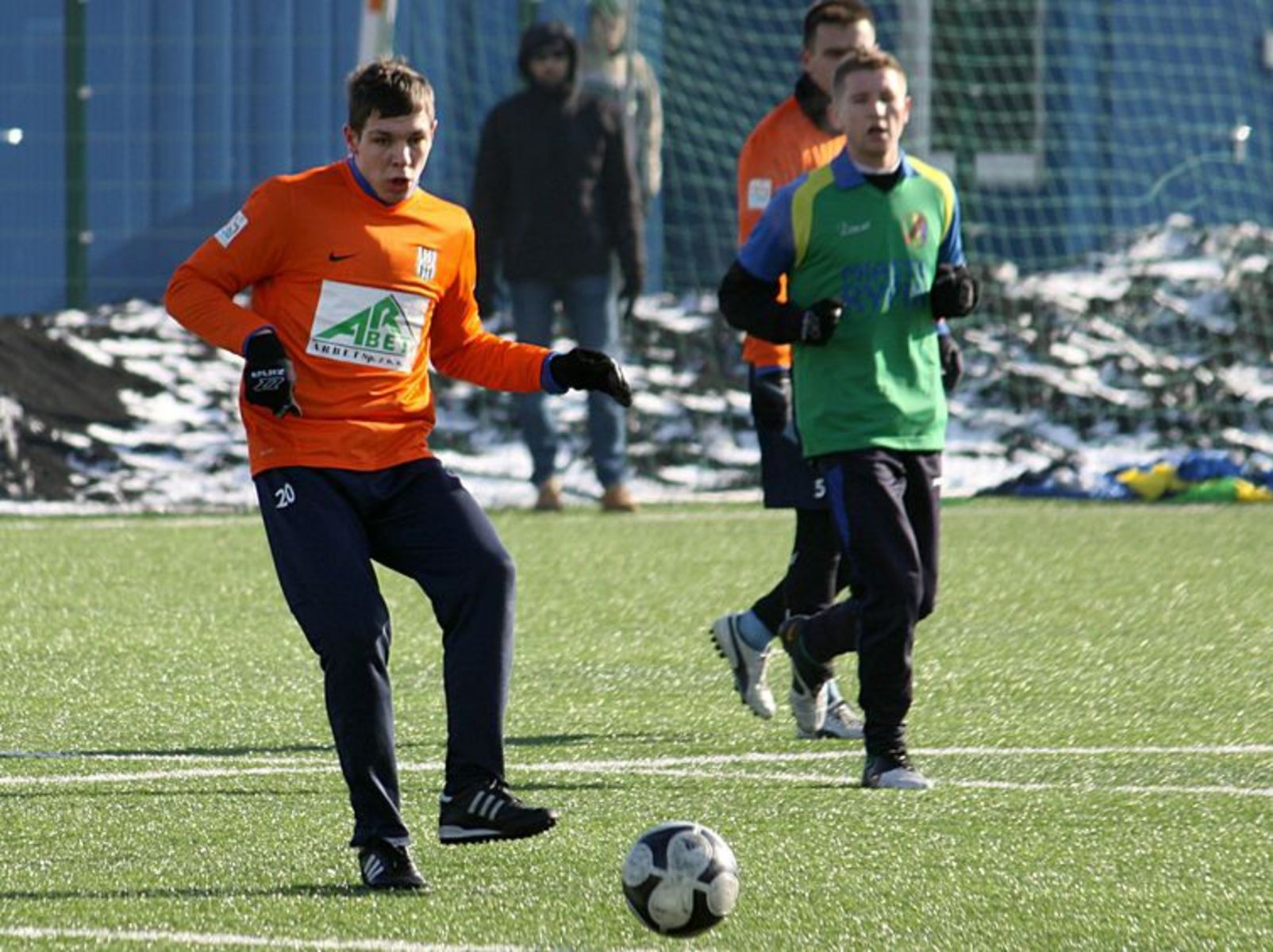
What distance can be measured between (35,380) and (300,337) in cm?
1010

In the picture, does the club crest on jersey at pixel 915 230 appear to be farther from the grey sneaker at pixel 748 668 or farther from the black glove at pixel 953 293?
the grey sneaker at pixel 748 668

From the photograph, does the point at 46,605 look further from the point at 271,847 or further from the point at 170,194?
the point at 170,194

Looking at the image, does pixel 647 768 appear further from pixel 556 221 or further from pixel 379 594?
pixel 556 221

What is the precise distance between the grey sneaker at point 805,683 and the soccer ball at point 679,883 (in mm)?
2223

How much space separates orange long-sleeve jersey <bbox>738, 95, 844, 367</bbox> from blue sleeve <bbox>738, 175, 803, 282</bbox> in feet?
2.69

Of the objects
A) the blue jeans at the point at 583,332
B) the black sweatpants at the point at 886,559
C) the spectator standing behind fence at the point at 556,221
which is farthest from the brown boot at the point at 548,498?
the black sweatpants at the point at 886,559

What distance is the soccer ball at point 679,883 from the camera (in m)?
4.32

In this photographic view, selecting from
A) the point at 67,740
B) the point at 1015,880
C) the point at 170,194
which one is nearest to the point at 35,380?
the point at 170,194

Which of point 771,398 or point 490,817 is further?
point 771,398

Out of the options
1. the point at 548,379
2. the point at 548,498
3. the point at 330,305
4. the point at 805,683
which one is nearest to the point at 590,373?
the point at 548,379

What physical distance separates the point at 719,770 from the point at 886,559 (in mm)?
609

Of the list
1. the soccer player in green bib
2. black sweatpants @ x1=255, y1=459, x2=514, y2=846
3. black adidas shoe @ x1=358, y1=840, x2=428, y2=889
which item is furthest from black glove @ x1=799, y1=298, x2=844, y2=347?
black adidas shoe @ x1=358, y1=840, x2=428, y2=889

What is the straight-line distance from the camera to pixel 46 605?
9.45 m

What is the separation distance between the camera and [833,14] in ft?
23.4
